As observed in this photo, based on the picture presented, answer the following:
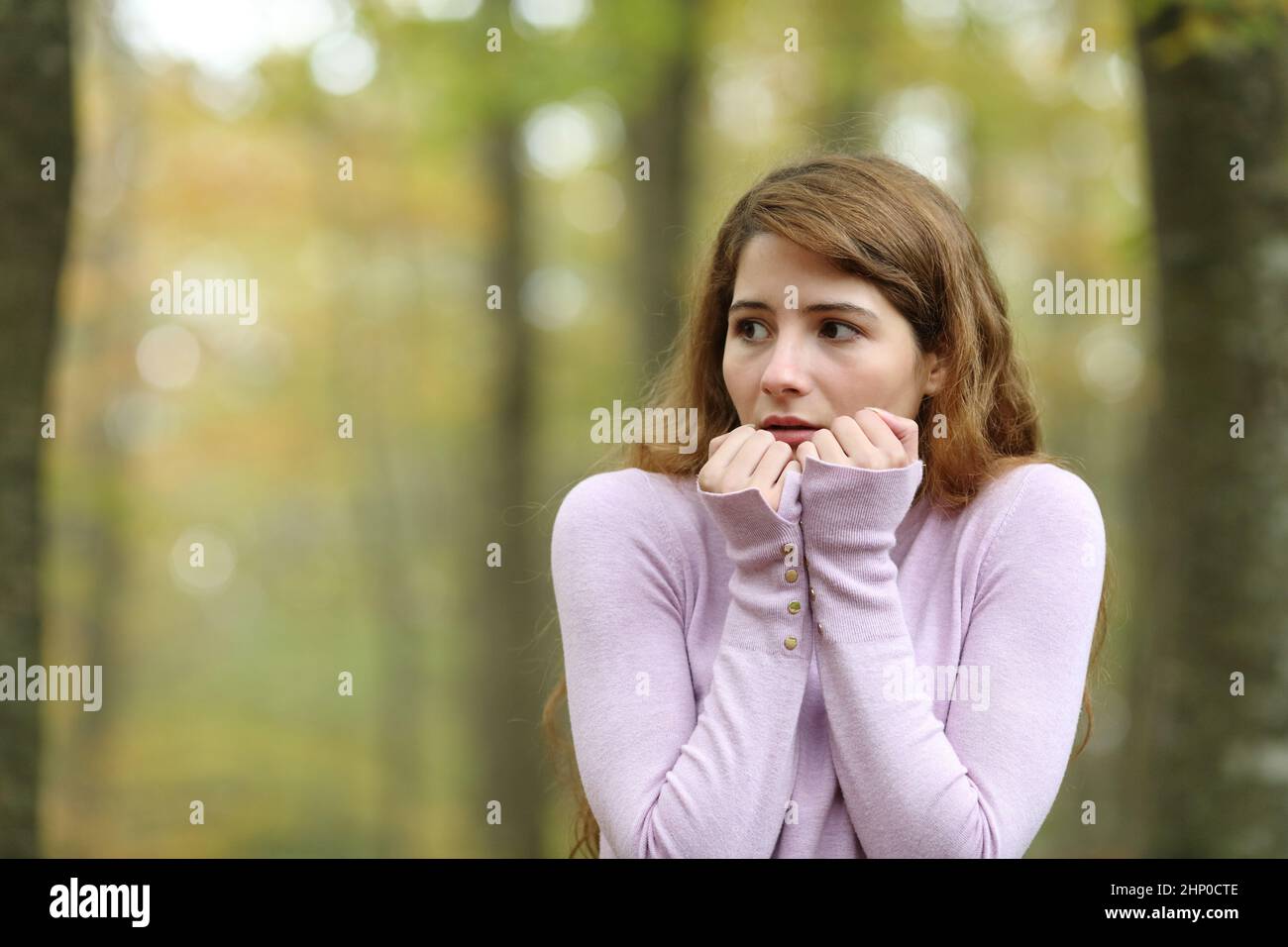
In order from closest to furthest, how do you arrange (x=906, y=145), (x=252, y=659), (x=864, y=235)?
(x=864, y=235), (x=906, y=145), (x=252, y=659)

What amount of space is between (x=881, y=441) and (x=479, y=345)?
13.4m

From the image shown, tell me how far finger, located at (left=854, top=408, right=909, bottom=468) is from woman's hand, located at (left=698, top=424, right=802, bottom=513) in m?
0.15

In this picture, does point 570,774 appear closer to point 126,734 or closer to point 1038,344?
point 1038,344

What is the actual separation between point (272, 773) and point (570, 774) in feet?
48.2

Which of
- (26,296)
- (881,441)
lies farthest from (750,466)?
(26,296)

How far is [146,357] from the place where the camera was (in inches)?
559

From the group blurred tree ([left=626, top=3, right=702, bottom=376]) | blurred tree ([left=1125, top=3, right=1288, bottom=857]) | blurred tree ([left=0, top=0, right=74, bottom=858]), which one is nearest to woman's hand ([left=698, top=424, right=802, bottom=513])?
blurred tree ([left=0, top=0, right=74, bottom=858])

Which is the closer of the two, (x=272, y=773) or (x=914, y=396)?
(x=914, y=396)

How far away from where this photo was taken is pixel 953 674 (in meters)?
2.40

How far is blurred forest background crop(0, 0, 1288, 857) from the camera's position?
4602 mm

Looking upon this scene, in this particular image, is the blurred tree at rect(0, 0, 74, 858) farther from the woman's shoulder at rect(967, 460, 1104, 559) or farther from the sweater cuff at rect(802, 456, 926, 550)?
the woman's shoulder at rect(967, 460, 1104, 559)

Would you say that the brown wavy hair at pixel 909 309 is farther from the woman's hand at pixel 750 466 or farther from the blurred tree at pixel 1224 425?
the blurred tree at pixel 1224 425

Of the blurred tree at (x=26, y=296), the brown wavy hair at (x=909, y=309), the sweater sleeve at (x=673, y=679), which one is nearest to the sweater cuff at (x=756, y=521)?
the sweater sleeve at (x=673, y=679)

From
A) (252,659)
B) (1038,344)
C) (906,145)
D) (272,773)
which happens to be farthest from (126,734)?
(906,145)
